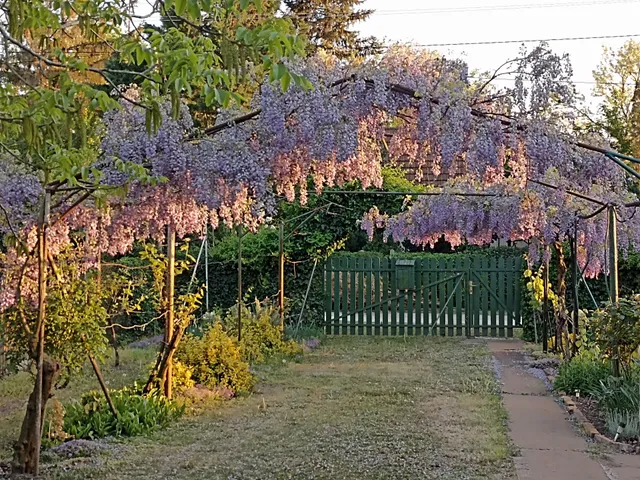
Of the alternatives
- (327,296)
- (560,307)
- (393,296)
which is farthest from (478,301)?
(560,307)

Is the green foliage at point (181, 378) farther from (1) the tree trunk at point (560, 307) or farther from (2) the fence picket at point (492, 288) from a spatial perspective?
(2) the fence picket at point (492, 288)

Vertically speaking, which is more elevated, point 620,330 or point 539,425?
point 620,330

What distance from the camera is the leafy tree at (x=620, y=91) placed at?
2105 cm

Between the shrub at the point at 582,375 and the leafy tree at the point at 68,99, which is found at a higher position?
the leafy tree at the point at 68,99

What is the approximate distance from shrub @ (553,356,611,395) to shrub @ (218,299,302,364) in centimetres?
338

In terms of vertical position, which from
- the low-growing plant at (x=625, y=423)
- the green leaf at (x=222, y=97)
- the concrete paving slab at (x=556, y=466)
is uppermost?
the green leaf at (x=222, y=97)

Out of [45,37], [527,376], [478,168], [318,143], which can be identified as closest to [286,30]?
[45,37]

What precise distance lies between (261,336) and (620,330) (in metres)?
4.71

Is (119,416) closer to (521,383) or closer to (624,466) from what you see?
(624,466)

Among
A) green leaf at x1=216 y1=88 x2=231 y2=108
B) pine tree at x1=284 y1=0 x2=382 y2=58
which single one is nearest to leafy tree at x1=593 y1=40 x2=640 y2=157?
pine tree at x1=284 y1=0 x2=382 y2=58

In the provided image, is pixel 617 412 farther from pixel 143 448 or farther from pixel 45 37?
pixel 45 37

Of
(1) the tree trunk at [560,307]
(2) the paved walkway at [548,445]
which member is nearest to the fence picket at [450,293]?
(1) the tree trunk at [560,307]

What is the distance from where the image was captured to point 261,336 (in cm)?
942

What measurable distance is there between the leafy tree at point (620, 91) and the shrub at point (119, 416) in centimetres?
1797
